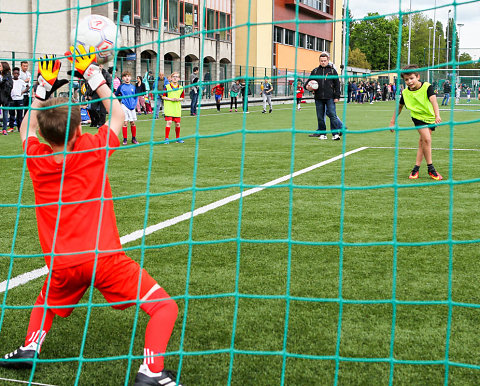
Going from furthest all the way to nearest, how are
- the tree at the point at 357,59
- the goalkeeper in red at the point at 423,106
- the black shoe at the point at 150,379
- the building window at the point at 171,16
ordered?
the tree at the point at 357,59 < the building window at the point at 171,16 < the goalkeeper in red at the point at 423,106 < the black shoe at the point at 150,379

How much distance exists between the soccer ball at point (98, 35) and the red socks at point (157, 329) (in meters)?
1.43

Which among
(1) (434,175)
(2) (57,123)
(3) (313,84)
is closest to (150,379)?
(2) (57,123)

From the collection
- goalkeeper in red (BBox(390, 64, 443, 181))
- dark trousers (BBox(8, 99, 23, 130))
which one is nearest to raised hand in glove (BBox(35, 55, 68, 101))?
goalkeeper in red (BBox(390, 64, 443, 181))

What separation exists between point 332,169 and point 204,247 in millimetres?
4726

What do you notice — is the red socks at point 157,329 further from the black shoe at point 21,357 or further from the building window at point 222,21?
the building window at point 222,21

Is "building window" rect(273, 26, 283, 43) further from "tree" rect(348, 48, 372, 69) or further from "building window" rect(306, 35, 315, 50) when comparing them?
"tree" rect(348, 48, 372, 69)

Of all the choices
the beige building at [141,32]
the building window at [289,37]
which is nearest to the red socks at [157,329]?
the beige building at [141,32]

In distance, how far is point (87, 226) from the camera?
297 cm

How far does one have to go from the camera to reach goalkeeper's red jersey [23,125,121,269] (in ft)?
9.66

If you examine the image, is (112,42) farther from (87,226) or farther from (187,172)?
(187,172)

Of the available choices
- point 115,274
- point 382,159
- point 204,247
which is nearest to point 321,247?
point 204,247

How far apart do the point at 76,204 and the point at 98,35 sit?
120 cm

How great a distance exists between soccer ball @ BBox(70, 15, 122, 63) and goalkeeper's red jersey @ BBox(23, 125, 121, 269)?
69 centimetres

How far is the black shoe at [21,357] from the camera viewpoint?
3.05 m
